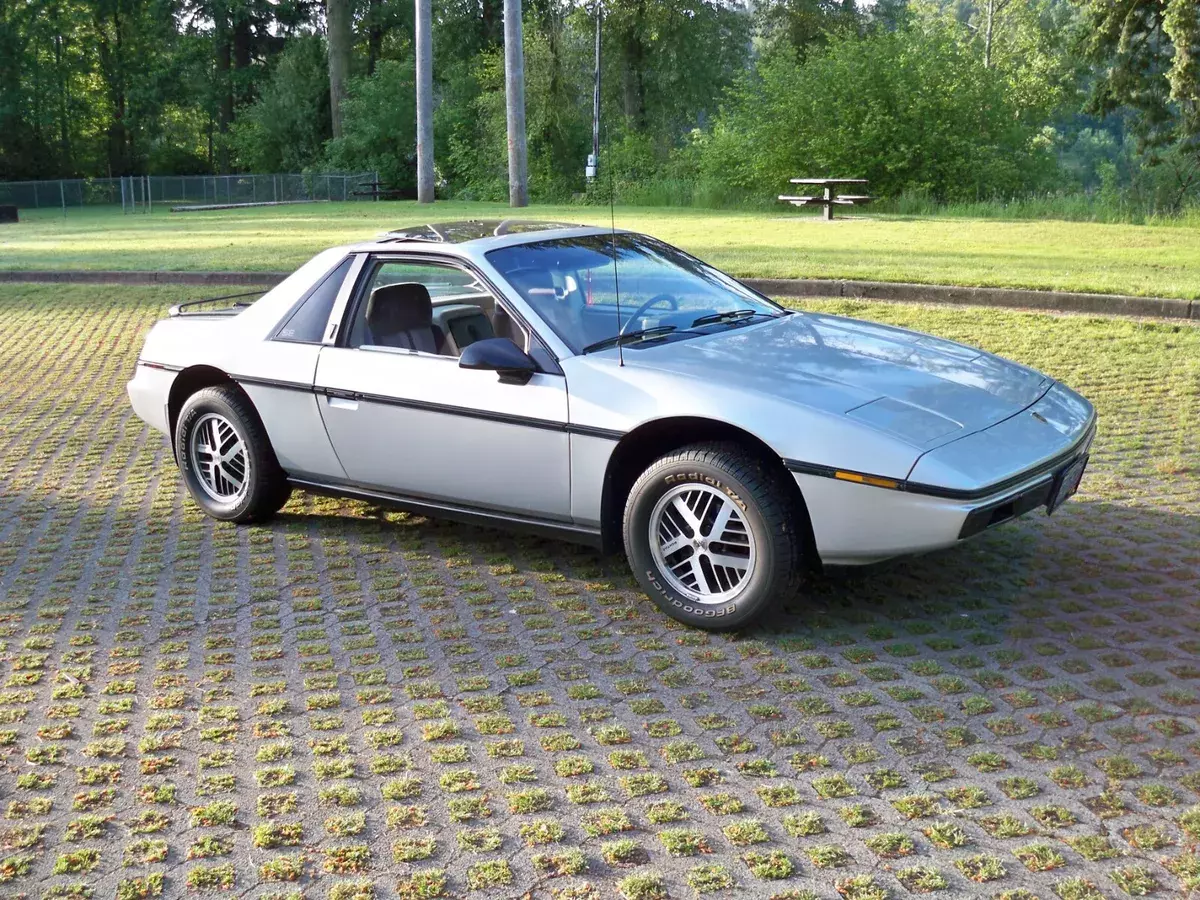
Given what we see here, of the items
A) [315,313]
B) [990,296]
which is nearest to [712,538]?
[315,313]

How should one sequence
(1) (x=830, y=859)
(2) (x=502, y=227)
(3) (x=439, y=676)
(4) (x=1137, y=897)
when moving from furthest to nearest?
(2) (x=502, y=227) → (3) (x=439, y=676) → (1) (x=830, y=859) → (4) (x=1137, y=897)

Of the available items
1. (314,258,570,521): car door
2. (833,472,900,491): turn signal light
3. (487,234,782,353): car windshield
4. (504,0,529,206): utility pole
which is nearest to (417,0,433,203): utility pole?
(504,0,529,206): utility pole

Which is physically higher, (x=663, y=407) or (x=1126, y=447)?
(x=663, y=407)

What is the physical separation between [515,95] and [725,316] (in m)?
30.9

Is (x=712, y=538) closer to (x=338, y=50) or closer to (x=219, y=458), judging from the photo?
(x=219, y=458)

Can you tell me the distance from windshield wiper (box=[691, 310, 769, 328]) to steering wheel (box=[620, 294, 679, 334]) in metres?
0.15

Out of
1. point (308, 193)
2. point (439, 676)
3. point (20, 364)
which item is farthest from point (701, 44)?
point (439, 676)

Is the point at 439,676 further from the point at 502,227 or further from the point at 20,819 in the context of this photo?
the point at 502,227

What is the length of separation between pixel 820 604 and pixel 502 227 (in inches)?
97.1

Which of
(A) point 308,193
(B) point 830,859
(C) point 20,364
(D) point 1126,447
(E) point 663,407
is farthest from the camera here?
(A) point 308,193

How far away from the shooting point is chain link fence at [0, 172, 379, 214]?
166 feet

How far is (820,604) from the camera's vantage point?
5.08 m

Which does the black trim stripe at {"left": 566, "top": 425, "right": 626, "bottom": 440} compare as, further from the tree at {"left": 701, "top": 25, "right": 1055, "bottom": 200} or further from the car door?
the tree at {"left": 701, "top": 25, "right": 1055, "bottom": 200}

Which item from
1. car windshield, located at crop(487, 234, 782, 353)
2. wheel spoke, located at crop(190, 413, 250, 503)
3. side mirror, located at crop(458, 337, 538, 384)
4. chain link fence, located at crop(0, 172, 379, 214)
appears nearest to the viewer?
side mirror, located at crop(458, 337, 538, 384)
